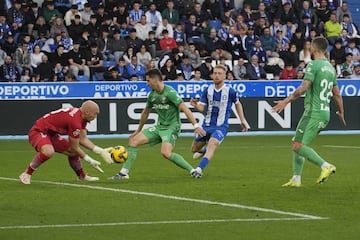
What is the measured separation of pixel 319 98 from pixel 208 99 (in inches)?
122

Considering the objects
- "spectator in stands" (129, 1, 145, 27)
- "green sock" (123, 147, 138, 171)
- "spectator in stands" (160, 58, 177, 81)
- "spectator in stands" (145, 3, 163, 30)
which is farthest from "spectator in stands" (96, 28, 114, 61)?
"green sock" (123, 147, 138, 171)

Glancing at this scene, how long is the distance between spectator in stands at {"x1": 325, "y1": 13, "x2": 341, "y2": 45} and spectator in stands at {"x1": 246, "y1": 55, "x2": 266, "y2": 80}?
13.3 feet

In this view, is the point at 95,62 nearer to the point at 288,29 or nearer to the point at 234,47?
the point at 234,47

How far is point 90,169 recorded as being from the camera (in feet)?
59.4

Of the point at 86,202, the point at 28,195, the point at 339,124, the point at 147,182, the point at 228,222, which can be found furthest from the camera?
the point at 339,124

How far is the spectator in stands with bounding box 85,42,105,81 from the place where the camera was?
29641mm

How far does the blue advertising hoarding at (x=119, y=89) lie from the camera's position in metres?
27.0

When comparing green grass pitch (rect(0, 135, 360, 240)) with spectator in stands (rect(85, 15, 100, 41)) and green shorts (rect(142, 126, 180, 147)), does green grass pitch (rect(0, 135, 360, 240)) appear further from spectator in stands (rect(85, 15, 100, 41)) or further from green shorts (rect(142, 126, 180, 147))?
spectator in stands (rect(85, 15, 100, 41))

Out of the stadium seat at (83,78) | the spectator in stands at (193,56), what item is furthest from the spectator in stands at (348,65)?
the stadium seat at (83,78)

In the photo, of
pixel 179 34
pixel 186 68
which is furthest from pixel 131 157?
pixel 179 34

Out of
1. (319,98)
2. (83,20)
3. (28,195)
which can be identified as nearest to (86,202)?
(28,195)

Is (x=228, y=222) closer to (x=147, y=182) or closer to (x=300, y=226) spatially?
(x=300, y=226)

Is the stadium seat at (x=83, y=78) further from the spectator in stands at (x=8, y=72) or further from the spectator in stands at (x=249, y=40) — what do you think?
the spectator in stands at (x=249, y=40)

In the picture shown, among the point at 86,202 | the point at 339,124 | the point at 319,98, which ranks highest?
the point at 319,98
